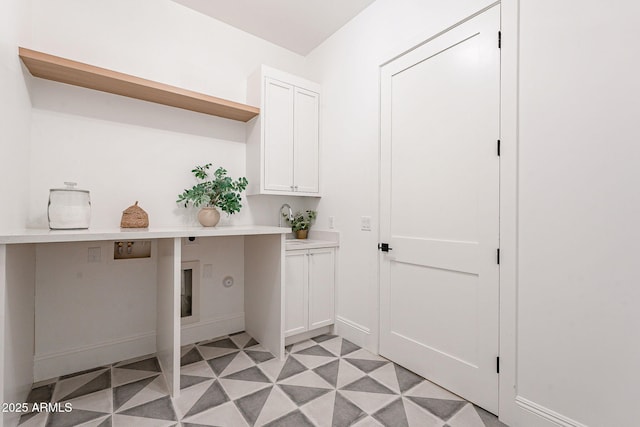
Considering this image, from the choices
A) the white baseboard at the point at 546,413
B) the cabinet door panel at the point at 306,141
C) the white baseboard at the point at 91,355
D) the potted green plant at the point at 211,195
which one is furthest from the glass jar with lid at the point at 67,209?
the white baseboard at the point at 546,413

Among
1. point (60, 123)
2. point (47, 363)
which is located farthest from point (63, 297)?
point (60, 123)

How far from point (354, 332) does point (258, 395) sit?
1.00 meters

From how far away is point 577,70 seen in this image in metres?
1.31

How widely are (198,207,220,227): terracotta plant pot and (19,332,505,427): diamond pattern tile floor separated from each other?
1029mm

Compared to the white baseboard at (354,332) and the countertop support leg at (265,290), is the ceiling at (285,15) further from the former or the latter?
the white baseboard at (354,332)

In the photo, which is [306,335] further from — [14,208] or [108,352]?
[14,208]

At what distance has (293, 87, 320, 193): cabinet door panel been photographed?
272cm

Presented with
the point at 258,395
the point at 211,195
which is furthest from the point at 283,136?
the point at 258,395

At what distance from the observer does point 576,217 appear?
1310 millimetres

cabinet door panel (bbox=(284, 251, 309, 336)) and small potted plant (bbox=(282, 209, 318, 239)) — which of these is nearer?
cabinet door panel (bbox=(284, 251, 309, 336))

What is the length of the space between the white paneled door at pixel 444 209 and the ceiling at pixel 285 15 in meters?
0.76

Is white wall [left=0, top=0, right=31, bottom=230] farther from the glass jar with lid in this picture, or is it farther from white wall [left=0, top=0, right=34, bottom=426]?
the glass jar with lid

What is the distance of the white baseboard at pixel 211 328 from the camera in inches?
97.0

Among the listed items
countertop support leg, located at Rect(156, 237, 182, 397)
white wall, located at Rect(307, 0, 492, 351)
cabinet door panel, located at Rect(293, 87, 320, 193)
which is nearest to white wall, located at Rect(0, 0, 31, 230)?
countertop support leg, located at Rect(156, 237, 182, 397)
